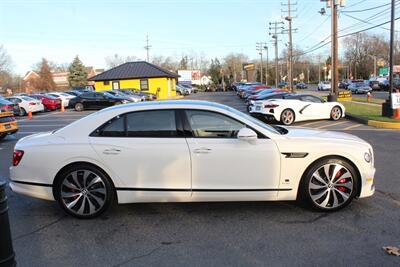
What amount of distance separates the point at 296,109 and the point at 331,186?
39.6 ft

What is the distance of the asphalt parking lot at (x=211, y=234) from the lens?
157 inches

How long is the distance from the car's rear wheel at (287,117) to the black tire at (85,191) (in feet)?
41.0

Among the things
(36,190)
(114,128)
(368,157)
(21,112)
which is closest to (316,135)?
(368,157)

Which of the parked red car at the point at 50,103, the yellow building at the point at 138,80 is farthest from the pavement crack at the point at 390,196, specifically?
the yellow building at the point at 138,80

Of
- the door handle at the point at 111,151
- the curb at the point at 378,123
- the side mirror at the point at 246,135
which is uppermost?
the side mirror at the point at 246,135

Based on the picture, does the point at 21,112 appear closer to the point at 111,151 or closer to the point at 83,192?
the point at 83,192

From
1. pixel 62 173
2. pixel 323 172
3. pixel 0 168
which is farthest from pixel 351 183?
pixel 0 168

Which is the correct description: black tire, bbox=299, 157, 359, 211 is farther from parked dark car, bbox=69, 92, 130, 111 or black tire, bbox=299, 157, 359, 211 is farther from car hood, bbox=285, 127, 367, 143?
parked dark car, bbox=69, 92, 130, 111

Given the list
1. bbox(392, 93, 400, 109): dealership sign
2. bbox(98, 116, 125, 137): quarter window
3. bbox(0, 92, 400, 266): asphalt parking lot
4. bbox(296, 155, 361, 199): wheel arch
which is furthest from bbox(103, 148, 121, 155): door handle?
bbox(392, 93, 400, 109): dealership sign

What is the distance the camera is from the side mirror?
497 cm

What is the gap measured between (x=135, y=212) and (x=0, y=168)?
16.4ft

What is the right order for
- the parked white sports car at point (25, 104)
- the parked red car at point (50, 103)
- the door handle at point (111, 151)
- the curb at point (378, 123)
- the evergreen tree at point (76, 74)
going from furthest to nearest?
1. the evergreen tree at point (76, 74)
2. the parked red car at point (50, 103)
3. the parked white sports car at point (25, 104)
4. the curb at point (378, 123)
5. the door handle at point (111, 151)

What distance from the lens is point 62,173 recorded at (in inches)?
205

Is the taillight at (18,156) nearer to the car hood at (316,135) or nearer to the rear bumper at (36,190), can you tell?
the rear bumper at (36,190)
